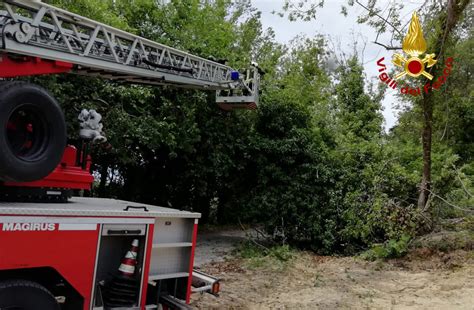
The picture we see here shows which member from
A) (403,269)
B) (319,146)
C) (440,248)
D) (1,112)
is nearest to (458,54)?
(319,146)

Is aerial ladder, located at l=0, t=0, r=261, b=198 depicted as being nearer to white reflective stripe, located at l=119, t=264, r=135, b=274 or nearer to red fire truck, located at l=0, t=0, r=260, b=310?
red fire truck, located at l=0, t=0, r=260, b=310

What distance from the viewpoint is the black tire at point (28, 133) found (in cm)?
414

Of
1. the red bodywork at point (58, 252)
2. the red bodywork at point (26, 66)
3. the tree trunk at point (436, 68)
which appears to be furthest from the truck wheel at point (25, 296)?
the tree trunk at point (436, 68)

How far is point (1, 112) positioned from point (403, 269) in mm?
9895

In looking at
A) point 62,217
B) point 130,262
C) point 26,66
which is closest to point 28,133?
point 26,66

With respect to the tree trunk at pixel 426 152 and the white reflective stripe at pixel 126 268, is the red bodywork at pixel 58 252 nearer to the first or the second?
the white reflective stripe at pixel 126 268

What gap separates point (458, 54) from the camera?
1845 centimetres

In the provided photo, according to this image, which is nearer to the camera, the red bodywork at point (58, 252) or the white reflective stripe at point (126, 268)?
the red bodywork at point (58, 252)

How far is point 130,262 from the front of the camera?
4.59 meters

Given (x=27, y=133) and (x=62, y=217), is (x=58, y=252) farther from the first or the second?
(x=27, y=133)

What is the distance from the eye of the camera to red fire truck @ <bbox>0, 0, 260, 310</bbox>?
12.8 feet

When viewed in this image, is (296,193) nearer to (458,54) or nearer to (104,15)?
(104,15)

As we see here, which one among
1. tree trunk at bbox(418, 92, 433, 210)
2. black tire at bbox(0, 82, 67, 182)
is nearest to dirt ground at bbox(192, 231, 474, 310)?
tree trunk at bbox(418, 92, 433, 210)

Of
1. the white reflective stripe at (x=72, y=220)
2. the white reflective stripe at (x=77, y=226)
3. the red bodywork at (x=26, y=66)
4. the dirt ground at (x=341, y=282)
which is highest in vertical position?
the red bodywork at (x=26, y=66)
